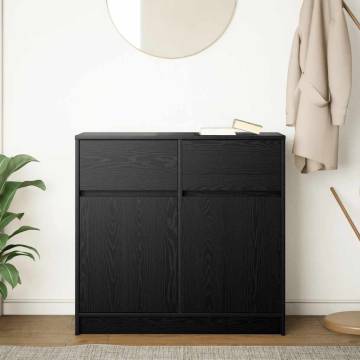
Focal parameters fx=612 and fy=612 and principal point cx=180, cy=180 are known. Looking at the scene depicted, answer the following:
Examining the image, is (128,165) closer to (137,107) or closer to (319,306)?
(137,107)

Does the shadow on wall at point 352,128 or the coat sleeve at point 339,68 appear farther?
the shadow on wall at point 352,128

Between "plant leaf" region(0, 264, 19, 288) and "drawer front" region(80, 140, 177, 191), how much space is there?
554 millimetres

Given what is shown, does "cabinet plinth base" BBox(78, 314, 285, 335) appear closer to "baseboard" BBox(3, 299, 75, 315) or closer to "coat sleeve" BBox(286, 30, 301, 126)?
"baseboard" BBox(3, 299, 75, 315)

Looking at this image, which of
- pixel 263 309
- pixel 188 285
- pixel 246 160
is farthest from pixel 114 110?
pixel 263 309

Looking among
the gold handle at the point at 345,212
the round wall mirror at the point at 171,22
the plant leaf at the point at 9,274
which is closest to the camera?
the plant leaf at the point at 9,274

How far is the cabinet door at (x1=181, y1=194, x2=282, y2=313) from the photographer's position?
3203 mm

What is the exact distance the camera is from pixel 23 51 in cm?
353

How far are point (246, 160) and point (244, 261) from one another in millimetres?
531

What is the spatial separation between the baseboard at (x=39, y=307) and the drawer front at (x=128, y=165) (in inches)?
31.9

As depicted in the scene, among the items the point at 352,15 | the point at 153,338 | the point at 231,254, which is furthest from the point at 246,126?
the point at 153,338

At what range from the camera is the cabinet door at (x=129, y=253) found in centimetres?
320

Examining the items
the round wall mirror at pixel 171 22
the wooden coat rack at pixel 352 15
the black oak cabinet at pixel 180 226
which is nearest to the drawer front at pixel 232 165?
the black oak cabinet at pixel 180 226

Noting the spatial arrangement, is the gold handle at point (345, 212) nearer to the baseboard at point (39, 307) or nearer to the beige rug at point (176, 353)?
the beige rug at point (176, 353)

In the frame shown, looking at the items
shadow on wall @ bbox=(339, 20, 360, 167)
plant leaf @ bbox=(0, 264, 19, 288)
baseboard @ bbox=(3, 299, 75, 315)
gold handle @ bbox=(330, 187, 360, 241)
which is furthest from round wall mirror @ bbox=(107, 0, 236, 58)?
baseboard @ bbox=(3, 299, 75, 315)
